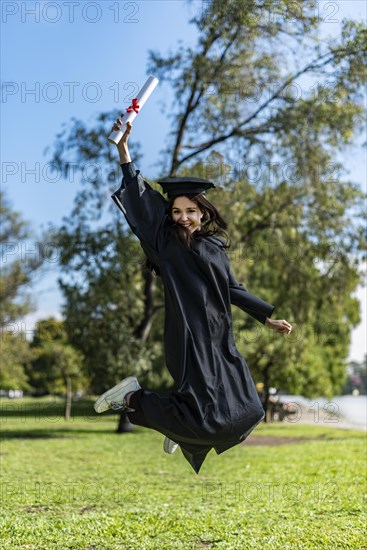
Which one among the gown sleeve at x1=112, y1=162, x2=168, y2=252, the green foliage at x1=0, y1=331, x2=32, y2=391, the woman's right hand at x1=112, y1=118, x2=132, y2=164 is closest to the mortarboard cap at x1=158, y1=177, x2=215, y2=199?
the gown sleeve at x1=112, y1=162, x2=168, y2=252

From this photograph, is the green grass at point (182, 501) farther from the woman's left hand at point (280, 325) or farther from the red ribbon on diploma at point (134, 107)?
the red ribbon on diploma at point (134, 107)

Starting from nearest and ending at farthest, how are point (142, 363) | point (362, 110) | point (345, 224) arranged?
point (362, 110) → point (142, 363) → point (345, 224)

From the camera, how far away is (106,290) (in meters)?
19.5

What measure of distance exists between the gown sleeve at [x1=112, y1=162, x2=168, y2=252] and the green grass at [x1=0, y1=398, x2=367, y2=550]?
135 inches

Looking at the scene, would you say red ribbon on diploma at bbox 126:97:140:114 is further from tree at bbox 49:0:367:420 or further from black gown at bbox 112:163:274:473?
tree at bbox 49:0:367:420

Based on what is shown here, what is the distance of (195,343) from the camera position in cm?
396

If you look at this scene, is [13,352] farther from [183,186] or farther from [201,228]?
[183,186]

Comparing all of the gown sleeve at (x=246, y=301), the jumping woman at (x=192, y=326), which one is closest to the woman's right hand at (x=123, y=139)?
the jumping woman at (x=192, y=326)

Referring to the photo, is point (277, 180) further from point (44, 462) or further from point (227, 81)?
point (44, 462)

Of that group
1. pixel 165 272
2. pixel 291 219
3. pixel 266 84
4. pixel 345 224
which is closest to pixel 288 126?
pixel 266 84

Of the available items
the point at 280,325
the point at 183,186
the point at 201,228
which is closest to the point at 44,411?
the point at 280,325

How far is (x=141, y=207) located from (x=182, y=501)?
581cm

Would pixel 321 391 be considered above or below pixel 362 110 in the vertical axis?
below

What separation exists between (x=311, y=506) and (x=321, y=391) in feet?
99.0
